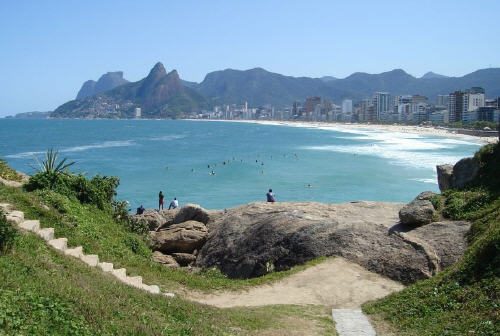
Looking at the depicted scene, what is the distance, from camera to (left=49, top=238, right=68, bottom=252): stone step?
10.2 meters

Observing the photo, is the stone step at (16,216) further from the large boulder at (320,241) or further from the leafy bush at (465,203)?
the leafy bush at (465,203)

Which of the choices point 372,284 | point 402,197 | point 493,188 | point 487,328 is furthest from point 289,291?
point 402,197

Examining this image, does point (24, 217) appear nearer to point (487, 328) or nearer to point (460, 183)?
point (487, 328)

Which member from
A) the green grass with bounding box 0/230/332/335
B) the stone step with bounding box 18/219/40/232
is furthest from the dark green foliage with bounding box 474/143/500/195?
the stone step with bounding box 18/219/40/232

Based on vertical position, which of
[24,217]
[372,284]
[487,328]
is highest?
[24,217]

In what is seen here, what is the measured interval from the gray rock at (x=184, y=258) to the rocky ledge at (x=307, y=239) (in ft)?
0.05

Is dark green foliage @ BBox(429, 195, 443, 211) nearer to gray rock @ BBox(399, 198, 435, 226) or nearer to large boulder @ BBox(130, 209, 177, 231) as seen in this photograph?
gray rock @ BBox(399, 198, 435, 226)

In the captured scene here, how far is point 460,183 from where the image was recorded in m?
18.1

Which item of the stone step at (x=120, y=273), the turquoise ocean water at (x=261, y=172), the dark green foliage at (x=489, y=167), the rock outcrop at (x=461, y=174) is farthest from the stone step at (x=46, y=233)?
the turquoise ocean water at (x=261, y=172)

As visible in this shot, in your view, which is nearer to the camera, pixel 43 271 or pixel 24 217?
pixel 43 271

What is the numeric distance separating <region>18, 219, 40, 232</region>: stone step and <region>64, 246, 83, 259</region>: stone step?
88cm

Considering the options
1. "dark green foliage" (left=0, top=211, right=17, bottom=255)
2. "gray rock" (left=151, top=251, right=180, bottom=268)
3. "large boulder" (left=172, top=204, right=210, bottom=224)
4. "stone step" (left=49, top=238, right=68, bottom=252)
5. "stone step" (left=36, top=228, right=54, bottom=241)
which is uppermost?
"dark green foliage" (left=0, top=211, right=17, bottom=255)

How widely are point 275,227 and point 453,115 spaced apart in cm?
17638

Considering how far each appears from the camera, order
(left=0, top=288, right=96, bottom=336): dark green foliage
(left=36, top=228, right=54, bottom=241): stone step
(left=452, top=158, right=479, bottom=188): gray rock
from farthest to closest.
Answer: (left=452, top=158, right=479, bottom=188): gray rock → (left=36, top=228, right=54, bottom=241): stone step → (left=0, top=288, right=96, bottom=336): dark green foliage
